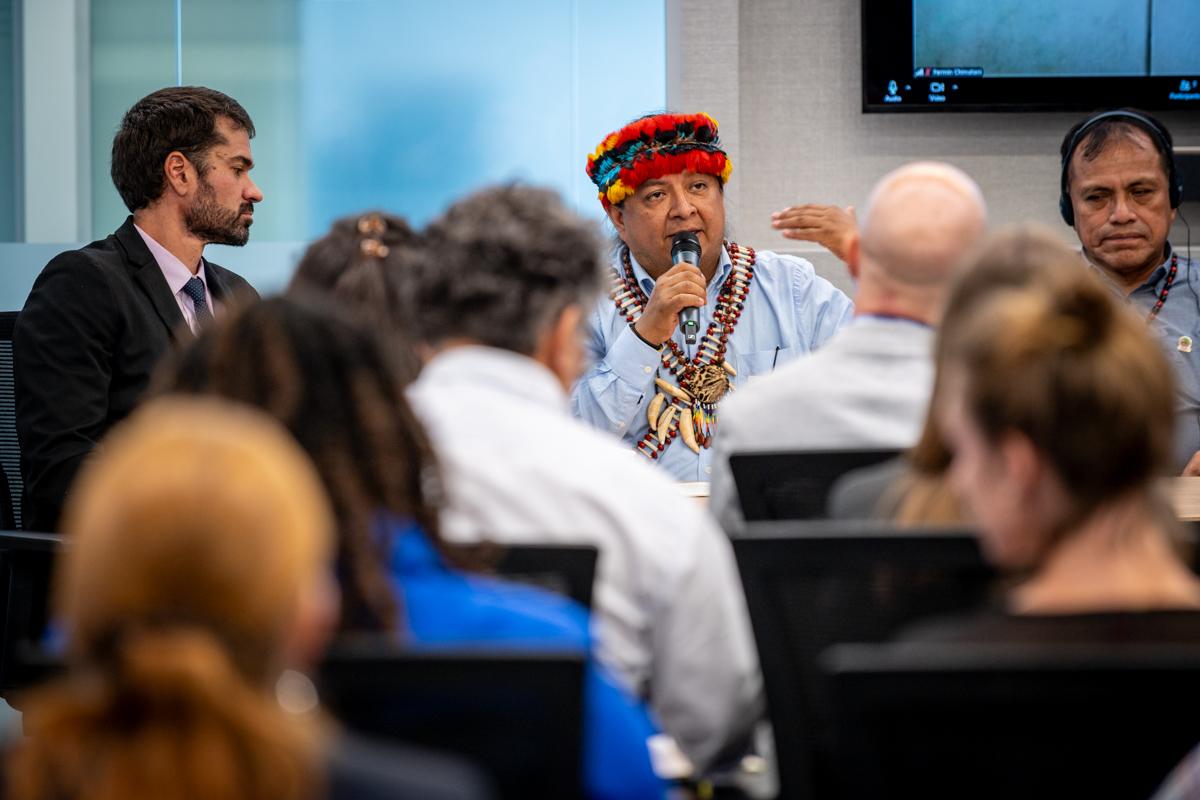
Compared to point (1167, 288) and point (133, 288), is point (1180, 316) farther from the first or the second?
point (133, 288)

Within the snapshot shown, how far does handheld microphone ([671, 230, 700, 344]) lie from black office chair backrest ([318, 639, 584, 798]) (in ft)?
8.06

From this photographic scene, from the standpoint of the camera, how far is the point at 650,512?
57.1 inches

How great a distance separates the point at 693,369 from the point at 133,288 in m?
1.27

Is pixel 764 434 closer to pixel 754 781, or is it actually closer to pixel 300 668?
pixel 754 781

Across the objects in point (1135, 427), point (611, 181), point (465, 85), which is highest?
point (465, 85)

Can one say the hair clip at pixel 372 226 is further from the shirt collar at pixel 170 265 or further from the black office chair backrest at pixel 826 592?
the shirt collar at pixel 170 265

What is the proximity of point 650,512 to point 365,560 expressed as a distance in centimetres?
39

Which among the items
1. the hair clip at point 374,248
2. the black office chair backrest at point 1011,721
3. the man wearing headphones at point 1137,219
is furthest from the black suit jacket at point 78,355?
the black office chair backrest at point 1011,721

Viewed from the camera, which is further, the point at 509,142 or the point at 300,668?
the point at 509,142

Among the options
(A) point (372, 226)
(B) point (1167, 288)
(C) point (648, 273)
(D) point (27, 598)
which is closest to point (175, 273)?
(D) point (27, 598)

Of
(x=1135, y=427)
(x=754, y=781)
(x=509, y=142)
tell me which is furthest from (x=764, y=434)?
(x=509, y=142)

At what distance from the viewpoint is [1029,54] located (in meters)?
4.68

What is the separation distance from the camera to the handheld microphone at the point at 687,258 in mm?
3373

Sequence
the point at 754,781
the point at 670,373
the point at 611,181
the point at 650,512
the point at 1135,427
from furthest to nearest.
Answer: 1. the point at 611,181
2. the point at 670,373
3. the point at 754,781
4. the point at 650,512
5. the point at 1135,427
